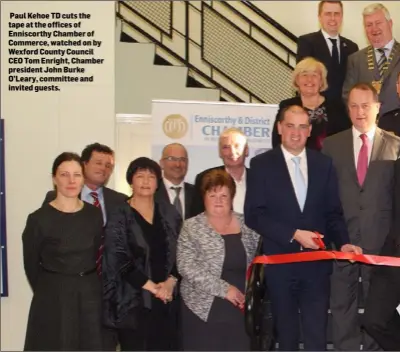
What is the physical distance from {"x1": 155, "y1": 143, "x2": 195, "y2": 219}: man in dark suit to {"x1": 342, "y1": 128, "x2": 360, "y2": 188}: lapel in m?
1.29

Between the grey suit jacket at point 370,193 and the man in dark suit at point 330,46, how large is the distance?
1410mm

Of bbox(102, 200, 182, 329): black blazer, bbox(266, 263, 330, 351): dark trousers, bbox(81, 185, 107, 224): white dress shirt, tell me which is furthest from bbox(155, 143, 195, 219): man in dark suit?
bbox(266, 263, 330, 351): dark trousers

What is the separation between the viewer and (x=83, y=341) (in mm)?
5035

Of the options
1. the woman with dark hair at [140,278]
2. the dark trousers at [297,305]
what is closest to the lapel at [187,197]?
the woman with dark hair at [140,278]

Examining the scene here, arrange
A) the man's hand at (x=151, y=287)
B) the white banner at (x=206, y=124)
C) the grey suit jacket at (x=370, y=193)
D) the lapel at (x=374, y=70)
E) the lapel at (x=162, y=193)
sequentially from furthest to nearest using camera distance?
the white banner at (x=206, y=124), the lapel at (x=374, y=70), the lapel at (x=162, y=193), the grey suit jacket at (x=370, y=193), the man's hand at (x=151, y=287)

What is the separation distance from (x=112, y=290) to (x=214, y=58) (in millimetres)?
5516

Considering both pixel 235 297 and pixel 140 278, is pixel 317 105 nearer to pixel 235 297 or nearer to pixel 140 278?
pixel 235 297

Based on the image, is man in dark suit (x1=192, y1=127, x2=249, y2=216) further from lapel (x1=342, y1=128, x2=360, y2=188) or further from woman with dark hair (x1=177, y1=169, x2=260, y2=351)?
lapel (x1=342, y1=128, x2=360, y2=188)

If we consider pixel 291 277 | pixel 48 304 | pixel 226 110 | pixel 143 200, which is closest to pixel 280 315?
pixel 291 277

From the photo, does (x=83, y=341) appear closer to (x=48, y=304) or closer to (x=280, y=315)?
(x=48, y=304)

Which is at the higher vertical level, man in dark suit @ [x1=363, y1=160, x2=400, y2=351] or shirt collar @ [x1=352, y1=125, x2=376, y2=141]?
shirt collar @ [x1=352, y1=125, x2=376, y2=141]

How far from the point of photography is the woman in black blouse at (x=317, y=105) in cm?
582

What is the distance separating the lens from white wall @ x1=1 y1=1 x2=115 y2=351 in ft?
22.8

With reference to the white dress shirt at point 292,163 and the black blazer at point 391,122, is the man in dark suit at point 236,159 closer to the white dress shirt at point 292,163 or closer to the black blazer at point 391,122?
the white dress shirt at point 292,163
